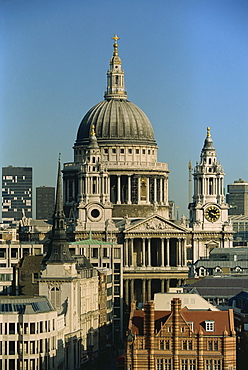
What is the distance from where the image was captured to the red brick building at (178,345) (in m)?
161

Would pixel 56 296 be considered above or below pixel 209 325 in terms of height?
above

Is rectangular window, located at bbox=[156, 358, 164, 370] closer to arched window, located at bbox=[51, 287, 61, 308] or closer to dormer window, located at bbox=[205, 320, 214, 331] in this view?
dormer window, located at bbox=[205, 320, 214, 331]

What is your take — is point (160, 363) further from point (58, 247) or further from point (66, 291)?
point (58, 247)

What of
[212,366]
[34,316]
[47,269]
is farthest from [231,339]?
[47,269]

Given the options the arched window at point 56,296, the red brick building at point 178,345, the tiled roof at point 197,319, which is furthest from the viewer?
the arched window at point 56,296

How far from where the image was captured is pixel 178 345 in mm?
161750

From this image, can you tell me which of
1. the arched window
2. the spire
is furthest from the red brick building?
the spire

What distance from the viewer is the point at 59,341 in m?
173

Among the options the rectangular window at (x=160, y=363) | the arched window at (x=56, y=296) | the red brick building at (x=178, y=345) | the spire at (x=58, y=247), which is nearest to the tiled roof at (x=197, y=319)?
the red brick building at (x=178, y=345)

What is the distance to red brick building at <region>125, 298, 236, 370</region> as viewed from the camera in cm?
16100

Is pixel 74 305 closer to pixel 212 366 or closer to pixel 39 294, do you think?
pixel 39 294

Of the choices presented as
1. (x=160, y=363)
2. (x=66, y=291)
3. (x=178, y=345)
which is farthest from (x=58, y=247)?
(x=160, y=363)

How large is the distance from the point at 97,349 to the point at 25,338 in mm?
33533

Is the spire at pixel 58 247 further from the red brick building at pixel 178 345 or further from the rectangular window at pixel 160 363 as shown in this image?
the rectangular window at pixel 160 363
